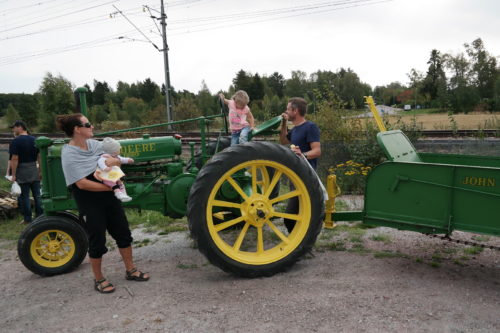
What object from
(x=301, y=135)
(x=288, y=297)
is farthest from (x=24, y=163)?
(x=288, y=297)

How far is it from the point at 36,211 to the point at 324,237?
499cm

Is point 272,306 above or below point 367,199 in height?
below

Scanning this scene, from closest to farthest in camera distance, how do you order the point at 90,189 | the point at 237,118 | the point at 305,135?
the point at 90,189 < the point at 305,135 < the point at 237,118

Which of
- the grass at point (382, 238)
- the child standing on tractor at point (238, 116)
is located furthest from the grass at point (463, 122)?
the child standing on tractor at point (238, 116)

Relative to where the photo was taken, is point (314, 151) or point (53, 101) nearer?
point (314, 151)

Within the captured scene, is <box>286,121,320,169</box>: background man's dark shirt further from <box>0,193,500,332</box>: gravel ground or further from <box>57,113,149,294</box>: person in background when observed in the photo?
<box>57,113,149,294</box>: person in background

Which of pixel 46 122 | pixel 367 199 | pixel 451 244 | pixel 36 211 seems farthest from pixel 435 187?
pixel 46 122

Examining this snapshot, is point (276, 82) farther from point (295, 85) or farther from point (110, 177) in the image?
point (110, 177)

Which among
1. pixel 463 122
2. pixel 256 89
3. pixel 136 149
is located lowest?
pixel 463 122

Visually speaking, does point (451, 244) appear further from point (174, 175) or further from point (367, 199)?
point (174, 175)

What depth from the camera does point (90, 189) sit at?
3297mm

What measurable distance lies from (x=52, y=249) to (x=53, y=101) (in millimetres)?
27845

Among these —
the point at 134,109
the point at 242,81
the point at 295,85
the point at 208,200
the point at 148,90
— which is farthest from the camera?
the point at 295,85

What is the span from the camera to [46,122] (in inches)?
1102
